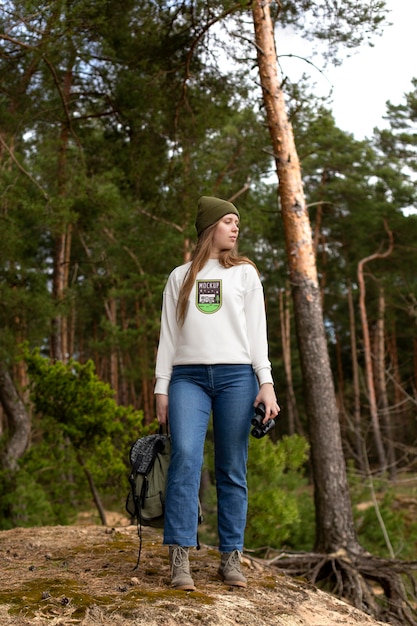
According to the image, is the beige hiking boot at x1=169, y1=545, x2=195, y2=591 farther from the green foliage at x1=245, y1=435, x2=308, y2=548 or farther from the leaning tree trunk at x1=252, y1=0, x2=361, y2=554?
the green foliage at x1=245, y1=435, x2=308, y2=548

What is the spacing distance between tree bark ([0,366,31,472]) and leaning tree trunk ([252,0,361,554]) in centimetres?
537

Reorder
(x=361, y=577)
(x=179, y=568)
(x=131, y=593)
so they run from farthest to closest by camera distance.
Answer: (x=361, y=577)
(x=179, y=568)
(x=131, y=593)

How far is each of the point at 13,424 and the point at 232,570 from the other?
7.57 meters

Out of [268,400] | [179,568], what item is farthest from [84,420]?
[268,400]

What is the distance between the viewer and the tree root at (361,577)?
18.2ft

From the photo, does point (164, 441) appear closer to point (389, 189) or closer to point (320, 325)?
point (320, 325)

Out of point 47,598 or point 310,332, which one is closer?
point 47,598

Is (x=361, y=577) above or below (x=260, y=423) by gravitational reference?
below

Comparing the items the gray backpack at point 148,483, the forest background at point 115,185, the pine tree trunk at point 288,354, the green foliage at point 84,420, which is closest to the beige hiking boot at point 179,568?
the gray backpack at point 148,483

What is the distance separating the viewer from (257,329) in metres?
3.62

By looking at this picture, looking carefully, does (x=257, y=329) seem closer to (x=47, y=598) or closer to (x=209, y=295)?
(x=209, y=295)

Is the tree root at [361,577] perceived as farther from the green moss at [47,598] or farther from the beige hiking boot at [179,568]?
the green moss at [47,598]

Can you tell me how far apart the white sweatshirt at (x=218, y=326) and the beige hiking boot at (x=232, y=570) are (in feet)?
3.09

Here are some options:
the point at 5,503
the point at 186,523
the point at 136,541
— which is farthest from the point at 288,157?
the point at 5,503
